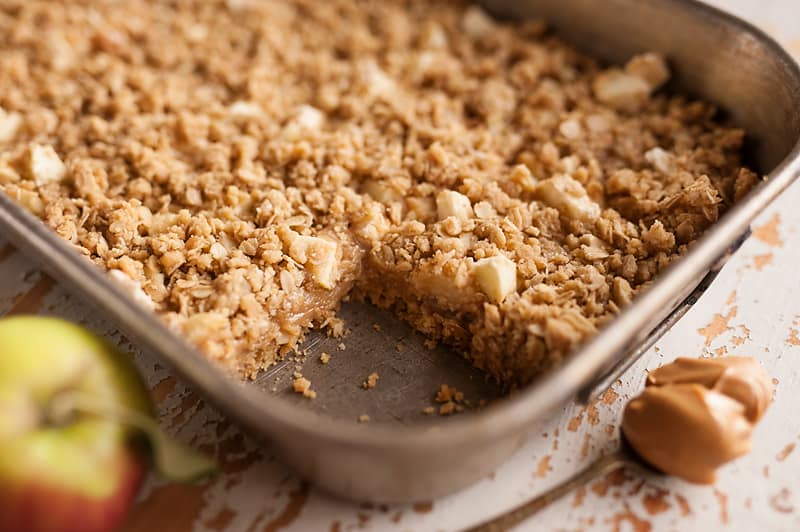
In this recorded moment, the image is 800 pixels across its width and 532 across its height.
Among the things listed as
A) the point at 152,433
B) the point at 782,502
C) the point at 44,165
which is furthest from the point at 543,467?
the point at 44,165

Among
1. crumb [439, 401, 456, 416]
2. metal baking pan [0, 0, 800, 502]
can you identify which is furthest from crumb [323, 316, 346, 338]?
crumb [439, 401, 456, 416]

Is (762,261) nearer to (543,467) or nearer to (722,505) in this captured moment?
(722,505)

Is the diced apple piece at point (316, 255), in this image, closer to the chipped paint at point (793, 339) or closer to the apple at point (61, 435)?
the apple at point (61, 435)

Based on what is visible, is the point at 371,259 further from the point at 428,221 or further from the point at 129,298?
the point at 129,298

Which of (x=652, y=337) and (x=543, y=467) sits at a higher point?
(x=652, y=337)

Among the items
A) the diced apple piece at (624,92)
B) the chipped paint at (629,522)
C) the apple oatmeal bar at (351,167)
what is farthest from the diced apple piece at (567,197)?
the chipped paint at (629,522)
